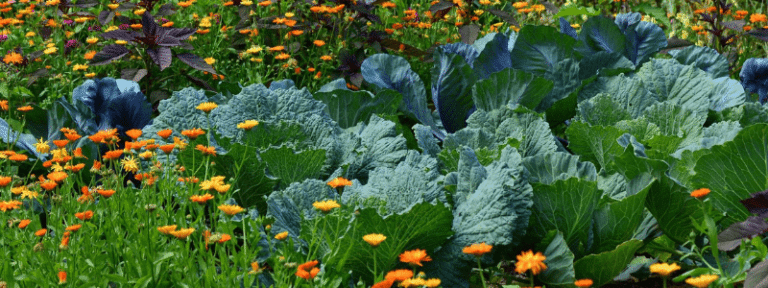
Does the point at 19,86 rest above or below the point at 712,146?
below

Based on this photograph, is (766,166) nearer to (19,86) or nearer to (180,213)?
(180,213)

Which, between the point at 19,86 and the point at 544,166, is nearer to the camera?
the point at 544,166

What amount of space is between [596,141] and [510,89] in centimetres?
45

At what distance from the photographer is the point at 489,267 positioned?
6.81ft

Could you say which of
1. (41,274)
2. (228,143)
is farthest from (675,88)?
(41,274)

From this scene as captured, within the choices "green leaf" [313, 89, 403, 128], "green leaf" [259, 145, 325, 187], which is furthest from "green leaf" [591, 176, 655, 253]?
"green leaf" [313, 89, 403, 128]

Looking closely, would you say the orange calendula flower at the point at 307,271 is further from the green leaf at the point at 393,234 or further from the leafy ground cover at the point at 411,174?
the green leaf at the point at 393,234

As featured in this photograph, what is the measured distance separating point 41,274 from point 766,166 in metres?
1.82

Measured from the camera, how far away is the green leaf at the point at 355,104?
2691 mm

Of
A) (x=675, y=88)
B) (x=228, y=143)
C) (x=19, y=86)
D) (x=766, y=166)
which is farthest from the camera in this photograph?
(x=19, y=86)

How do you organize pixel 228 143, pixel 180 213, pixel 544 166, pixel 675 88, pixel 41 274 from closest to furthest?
pixel 41 274 < pixel 180 213 < pixel 544 166 < pixel 228 143 < pixel 675 88

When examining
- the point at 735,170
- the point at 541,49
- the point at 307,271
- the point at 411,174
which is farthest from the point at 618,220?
the point at 541,49

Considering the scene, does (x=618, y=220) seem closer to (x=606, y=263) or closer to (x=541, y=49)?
(x=606, y=263)

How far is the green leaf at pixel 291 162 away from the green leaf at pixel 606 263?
0.80m
